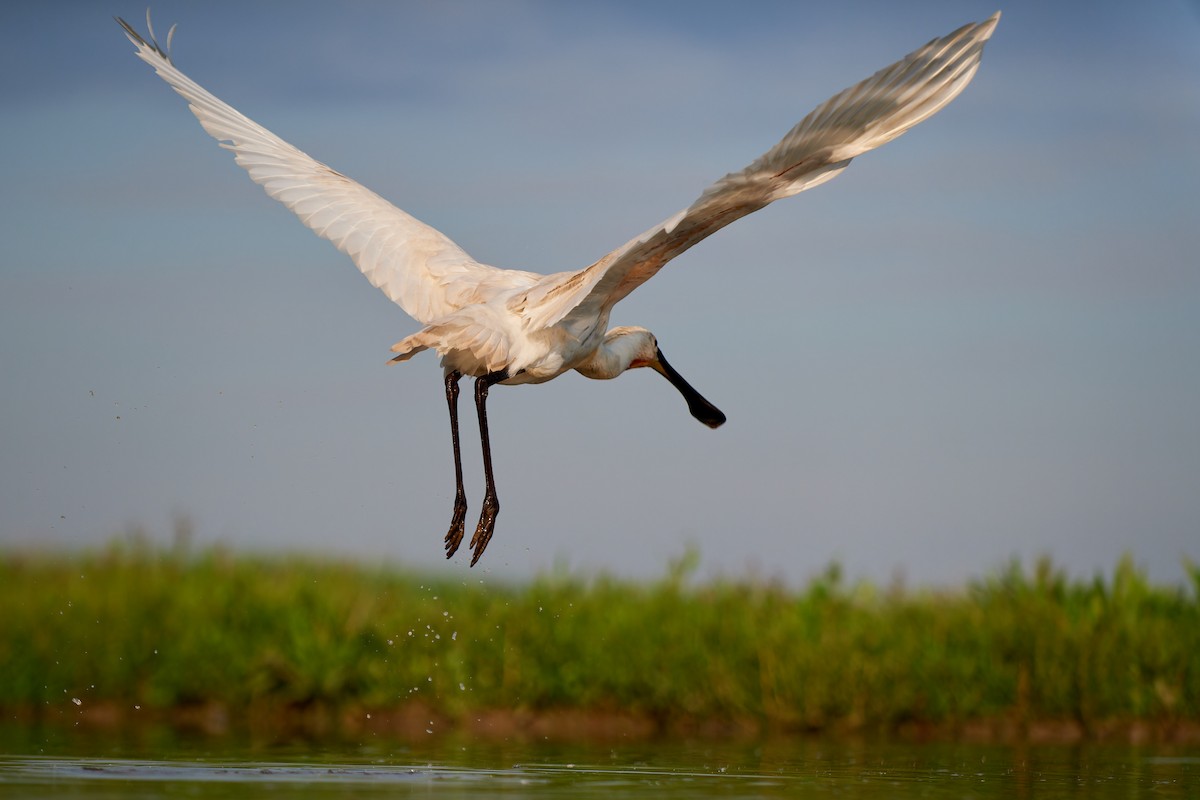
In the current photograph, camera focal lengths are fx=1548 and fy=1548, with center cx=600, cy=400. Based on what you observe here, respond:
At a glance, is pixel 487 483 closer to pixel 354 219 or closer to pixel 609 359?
pixel 609 359

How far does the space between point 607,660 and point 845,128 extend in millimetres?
5042

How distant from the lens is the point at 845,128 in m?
6.23

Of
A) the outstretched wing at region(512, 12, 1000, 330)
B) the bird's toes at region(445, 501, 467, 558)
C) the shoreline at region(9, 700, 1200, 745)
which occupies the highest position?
the outstretched wing at region(512, 12, 1000, 330)

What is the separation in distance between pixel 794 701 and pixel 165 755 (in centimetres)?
410

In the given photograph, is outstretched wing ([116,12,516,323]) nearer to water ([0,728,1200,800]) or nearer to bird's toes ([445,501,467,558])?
bird's toes ([445,501,467,558])

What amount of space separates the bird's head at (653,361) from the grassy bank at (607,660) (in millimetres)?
1454

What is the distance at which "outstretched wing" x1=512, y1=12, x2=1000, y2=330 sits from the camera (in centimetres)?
605

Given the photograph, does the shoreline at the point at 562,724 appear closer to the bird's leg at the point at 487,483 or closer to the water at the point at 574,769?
the water at the point at 574,769

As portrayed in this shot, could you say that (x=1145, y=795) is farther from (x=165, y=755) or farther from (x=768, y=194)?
(x=165, y=755)

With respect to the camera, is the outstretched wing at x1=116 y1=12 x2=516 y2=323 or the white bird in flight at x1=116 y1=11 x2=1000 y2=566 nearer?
the white bird in flight at x1=116 y1=11 x2=1000 y2=566

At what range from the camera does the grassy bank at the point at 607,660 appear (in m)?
10.1

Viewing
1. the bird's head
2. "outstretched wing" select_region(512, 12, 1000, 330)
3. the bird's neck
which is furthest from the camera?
the bird's head

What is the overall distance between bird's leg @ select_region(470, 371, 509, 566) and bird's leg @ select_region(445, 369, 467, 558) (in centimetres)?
10

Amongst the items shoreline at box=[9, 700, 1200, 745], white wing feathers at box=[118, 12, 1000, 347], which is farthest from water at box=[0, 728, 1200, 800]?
white wing feathers at box=[118, 12, 1000, 347]
